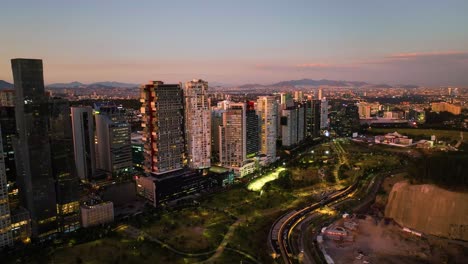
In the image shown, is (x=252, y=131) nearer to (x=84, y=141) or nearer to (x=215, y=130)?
(x=215, y=130)

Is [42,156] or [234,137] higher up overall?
[42,156]

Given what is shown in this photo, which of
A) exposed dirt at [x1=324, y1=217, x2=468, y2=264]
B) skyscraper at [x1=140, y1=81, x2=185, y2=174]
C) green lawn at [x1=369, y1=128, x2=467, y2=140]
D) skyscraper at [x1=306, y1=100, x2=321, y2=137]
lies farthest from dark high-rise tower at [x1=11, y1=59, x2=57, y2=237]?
green lawn at [x1=369, y1=128, x2=467, y2=140]

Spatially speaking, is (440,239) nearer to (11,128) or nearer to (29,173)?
(29,173)

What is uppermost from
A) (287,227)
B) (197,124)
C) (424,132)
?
(197,124)

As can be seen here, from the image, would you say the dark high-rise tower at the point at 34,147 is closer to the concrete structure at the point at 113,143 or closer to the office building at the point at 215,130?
the concrete structure at the point at 113,143

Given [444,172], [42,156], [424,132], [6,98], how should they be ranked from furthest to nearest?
[424,132], [6,98], [444,172], [42,156]

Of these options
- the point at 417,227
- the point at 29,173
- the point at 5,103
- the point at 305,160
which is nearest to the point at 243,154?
the point at 305,160

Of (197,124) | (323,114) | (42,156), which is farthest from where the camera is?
(323,114)

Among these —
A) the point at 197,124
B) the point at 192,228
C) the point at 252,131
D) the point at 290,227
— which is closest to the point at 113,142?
the point at 197,124
